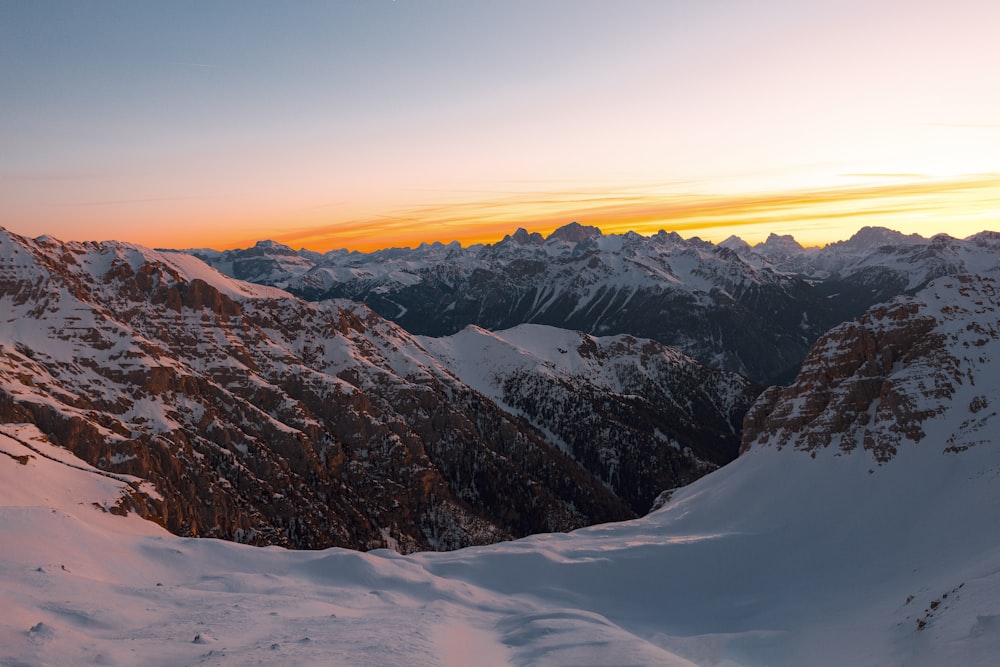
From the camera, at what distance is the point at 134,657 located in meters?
30.9

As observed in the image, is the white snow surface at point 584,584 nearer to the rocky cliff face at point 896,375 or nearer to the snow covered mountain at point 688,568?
the snow covered mountain at point 688,568

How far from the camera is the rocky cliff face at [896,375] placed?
10138cm

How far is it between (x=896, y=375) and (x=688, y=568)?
5608 centimetres

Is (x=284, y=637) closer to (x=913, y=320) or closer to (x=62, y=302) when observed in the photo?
(x=913, y=320)

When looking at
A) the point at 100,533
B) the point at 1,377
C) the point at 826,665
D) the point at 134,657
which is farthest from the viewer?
the point at 1,377

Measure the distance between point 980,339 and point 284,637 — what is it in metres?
117

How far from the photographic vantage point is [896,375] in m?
109

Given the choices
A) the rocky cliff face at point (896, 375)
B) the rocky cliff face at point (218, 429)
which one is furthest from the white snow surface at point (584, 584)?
the rocky cliff face at point (218, 429)

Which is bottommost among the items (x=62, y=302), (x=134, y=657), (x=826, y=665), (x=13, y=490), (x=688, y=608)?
(x=688, y=608)

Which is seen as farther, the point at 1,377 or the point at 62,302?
the point at 62,302

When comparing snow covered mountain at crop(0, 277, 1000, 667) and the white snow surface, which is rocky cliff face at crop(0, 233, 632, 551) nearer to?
snow covered mountain at crop(0, 277, 1000, 667)

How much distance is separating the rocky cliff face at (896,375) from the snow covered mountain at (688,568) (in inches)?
16.1

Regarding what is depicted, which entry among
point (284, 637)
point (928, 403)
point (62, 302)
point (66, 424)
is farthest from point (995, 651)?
point (62, 302)

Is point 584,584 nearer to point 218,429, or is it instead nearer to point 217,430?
point 217,430
